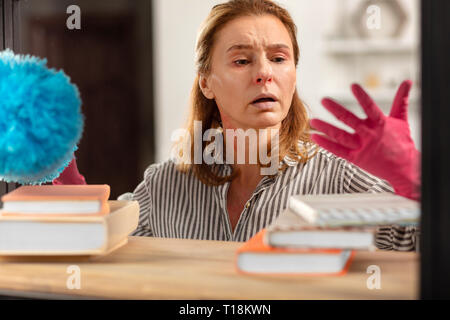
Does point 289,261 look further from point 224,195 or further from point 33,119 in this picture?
point 224,195

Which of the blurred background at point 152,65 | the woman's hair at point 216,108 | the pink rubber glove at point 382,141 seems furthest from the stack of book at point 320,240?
the blurred background at point 152,65

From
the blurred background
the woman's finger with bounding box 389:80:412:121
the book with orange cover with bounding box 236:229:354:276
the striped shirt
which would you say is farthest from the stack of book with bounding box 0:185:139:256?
the blurred background

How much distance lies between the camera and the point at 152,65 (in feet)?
11.2

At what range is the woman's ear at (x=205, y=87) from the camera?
4.01 ft

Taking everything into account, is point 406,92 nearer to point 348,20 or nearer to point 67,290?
point 67,290

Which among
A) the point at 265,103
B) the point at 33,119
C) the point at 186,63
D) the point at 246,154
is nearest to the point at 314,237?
the point at 33,119

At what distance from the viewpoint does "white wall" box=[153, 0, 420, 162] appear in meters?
3.30

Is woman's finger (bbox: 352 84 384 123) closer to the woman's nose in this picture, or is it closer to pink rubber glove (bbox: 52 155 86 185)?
the woman's nose

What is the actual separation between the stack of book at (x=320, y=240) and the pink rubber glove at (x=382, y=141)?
16 centimetres

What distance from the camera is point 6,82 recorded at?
23.8 inches

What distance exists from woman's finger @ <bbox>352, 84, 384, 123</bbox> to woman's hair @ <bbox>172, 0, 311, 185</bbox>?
472mm

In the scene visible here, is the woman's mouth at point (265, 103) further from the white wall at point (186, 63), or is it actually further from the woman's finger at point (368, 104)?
the white wall at point (186, 63)

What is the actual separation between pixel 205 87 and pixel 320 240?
2.51ft

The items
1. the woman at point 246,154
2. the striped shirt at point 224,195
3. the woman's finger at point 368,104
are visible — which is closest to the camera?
the woman's finger at point 368,104
